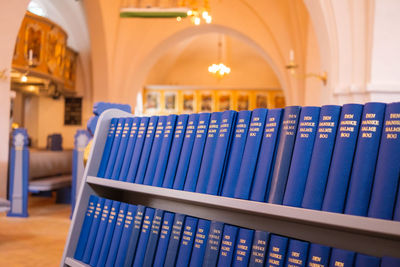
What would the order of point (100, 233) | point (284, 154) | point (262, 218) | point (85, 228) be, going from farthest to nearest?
point (85, 228) < point (100, 233) < point (262, 218) < point (284, 154)

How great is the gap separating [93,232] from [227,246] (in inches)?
34.0

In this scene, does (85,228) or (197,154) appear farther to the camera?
(85,228)

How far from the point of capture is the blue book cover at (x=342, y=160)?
1182 mm

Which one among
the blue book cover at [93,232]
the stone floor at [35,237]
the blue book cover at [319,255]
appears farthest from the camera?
the stone floor at [35,237]

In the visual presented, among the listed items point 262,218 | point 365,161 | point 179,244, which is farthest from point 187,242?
point 365,161

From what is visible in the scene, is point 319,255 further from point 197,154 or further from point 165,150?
point 165,150

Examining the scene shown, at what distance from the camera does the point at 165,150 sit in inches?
70.1

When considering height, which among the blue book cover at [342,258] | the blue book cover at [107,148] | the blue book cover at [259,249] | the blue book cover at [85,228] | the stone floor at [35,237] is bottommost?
the stone floor at [35,237]

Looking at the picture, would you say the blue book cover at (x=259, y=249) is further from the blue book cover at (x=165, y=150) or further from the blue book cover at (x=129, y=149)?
the blue book cover at (x=129, y=149)

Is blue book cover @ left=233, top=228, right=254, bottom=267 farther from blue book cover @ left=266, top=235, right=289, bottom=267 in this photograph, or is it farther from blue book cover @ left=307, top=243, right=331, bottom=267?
blue book cover @ left=307, top=243, right=331, bottom=267

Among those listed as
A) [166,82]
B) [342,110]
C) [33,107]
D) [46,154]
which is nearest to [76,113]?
[33,107]

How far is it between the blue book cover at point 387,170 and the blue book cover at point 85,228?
142 centimetres

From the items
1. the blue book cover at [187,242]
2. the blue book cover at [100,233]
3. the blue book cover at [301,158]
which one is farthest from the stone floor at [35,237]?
the blue book cover at [301,158]

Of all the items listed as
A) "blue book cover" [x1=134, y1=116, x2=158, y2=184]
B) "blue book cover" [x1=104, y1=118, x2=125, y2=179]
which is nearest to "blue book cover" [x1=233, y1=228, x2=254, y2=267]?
"blue book cover" [x1=134, y1=116, x2=158, y2=184]
